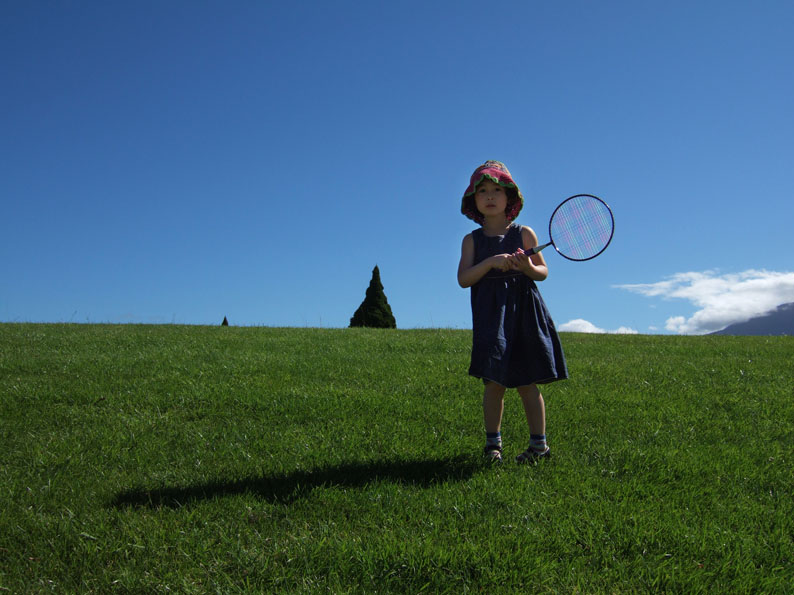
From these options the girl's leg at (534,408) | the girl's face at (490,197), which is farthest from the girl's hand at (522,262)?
the girl's leg at (534,408)

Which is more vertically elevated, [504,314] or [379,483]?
[504,314]

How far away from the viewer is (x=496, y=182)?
20.5ft

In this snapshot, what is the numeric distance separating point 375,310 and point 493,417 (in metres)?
25.9

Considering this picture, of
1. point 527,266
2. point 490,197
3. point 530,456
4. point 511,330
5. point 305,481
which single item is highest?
point 490,197

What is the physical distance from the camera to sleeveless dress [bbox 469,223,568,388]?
19.5 ft

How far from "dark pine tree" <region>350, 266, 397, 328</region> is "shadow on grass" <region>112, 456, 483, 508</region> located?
83.7 ft

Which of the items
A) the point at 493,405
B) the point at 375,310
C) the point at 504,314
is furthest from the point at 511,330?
the point at 375,310

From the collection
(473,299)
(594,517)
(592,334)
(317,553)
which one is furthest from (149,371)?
(592,334)

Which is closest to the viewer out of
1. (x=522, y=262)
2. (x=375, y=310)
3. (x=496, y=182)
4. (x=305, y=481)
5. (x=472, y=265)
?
(x=305, y=481)

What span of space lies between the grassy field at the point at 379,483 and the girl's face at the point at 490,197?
267cm

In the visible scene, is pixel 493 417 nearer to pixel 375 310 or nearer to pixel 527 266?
pixel 527 266

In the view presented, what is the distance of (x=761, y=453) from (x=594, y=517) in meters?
3.30

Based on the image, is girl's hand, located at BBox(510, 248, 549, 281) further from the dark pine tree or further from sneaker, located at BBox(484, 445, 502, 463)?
the dark pine tree

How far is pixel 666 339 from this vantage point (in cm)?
1772
